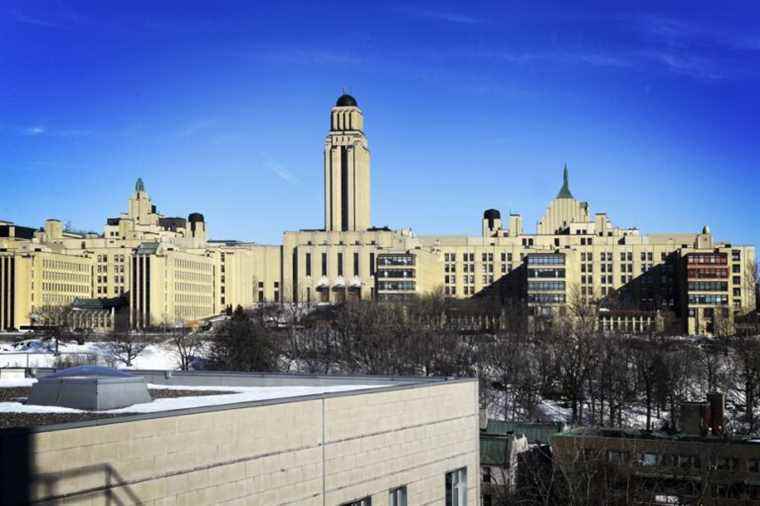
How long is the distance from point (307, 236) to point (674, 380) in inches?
4753

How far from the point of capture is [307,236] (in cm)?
19425

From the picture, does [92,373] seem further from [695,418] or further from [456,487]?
[695,418]

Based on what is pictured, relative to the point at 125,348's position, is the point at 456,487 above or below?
above

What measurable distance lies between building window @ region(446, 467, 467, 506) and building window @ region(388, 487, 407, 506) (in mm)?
2357

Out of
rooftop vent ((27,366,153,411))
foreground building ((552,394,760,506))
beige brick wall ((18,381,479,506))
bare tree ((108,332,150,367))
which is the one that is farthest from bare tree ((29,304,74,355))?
rooftop vent ((27,366,153,411))

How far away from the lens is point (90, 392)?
20016mm

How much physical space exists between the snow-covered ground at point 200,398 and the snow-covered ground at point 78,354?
233 ft

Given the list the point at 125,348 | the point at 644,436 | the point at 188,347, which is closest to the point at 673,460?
the point at 644,436

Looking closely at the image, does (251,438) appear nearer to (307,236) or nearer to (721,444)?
(721,444)

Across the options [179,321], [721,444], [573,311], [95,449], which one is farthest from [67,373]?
[179,321]

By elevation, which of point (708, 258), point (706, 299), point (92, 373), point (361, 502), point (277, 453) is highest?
point (708, 258)

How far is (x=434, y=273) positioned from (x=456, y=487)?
Result: 15706cm

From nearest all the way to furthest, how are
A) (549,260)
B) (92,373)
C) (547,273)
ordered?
(92,373) < (547,273) < (549,260)

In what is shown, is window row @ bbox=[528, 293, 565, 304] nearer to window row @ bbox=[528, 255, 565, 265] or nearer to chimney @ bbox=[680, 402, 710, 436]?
window row @ bbox=[528, 255, 565, 265]
